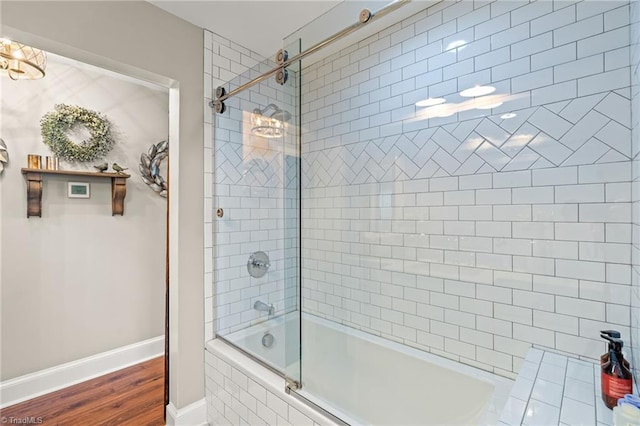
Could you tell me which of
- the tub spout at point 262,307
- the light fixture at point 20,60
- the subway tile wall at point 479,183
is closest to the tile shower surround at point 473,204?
the subway tile wall at point 479,183

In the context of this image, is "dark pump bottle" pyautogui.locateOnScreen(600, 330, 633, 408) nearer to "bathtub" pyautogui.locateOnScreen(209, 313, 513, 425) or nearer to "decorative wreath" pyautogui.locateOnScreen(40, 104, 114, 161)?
"bathtub" pyautogui.locateOnScreen(209, 313, 513, 425)

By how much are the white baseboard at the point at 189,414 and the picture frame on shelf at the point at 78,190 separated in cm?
178

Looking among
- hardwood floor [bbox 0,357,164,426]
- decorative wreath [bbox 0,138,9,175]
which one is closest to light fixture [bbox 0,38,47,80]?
decorative wreath [bbox 0,138,9,175]

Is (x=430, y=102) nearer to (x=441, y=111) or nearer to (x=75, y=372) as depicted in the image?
(x=441, y=111)

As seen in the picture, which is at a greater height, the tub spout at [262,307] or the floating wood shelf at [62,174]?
the floating wood shelf at [62,174]

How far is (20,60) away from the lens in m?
1.70

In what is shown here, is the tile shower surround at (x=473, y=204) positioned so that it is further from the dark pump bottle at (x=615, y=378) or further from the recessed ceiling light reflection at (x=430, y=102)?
the dark pump bottle at (x=615, y=378)

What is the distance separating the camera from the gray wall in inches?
64.4

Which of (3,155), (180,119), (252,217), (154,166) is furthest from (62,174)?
(252,217)

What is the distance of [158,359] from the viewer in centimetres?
279

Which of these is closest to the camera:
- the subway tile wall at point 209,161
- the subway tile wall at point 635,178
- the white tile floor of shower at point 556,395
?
the white tile floor of shower at point 556,395

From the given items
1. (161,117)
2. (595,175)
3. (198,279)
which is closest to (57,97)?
(161,117)

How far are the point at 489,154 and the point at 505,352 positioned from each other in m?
1.07

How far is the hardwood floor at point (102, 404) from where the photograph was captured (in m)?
1.97
